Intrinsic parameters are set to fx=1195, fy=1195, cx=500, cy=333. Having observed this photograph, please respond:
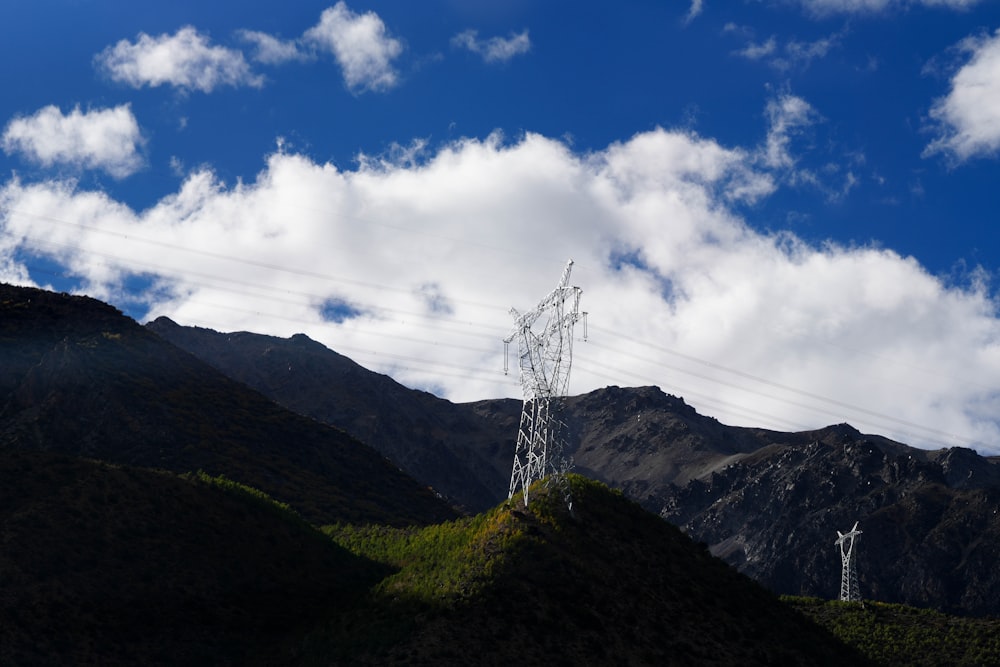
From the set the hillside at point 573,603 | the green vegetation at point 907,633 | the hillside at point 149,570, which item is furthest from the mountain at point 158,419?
the green vegetation at point 907,633

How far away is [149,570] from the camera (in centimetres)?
8594

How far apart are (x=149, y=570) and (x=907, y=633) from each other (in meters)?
71.1

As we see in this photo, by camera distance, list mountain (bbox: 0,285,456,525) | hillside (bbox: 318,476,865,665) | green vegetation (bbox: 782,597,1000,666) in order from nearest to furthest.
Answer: hillside (bbox: 318,476,865,665) < green vegetation (bbox: 782,597,1000,666) < mountain (bbox: 0,285,456,525)

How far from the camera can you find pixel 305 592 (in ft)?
301

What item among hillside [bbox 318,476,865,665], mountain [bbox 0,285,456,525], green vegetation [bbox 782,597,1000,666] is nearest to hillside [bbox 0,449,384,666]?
hillside [bbox 318,476,865,665]

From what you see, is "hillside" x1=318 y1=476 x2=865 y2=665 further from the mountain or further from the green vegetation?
the mountain

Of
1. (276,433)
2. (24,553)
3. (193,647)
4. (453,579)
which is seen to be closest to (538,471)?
(453,579)

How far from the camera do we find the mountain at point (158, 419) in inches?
5167

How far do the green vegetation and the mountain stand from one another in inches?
1929

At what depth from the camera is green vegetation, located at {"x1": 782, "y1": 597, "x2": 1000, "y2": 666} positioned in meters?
108

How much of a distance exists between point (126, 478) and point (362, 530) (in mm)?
26444

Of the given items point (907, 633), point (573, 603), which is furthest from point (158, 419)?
point (907, 633)

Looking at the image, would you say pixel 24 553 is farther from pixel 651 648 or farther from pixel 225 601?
pixel 651 648

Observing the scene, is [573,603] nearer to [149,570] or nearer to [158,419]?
[149,570]
